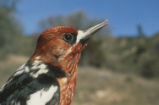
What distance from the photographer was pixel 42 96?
8.02 ft

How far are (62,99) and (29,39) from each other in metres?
43.5

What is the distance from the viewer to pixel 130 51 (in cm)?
3691

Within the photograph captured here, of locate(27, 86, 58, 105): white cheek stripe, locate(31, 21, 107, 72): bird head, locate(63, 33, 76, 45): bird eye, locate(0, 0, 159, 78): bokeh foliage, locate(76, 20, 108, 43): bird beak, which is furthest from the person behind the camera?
locate(0, 0, 159, 78): bokeh foliage

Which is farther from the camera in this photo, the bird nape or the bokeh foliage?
the bokeh foliage

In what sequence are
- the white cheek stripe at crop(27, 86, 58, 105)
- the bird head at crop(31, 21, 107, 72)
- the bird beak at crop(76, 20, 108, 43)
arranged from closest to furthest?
1. the white cheek stripe at crop(27, 86, 58, 105)
2. the bird head at crop(31, 21, 107, 72)
3. the bird beak at crop(76, 20, 108, 43)

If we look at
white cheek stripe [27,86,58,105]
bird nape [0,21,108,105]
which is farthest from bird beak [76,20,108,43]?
white cheek stripe [27,86,58,105]

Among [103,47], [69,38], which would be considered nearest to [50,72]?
[69,38]

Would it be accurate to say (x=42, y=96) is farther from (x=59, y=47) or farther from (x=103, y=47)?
(x=103, y=47)

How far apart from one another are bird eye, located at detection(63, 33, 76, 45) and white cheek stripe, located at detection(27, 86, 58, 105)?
0.68m

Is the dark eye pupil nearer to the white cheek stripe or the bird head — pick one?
the bird head

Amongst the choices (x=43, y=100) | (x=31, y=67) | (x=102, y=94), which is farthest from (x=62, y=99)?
(x=102, y=94)

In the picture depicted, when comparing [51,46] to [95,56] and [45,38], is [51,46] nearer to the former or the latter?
[45,38]

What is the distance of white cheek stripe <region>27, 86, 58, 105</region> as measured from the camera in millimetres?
2357

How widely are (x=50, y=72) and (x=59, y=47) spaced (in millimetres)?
386
